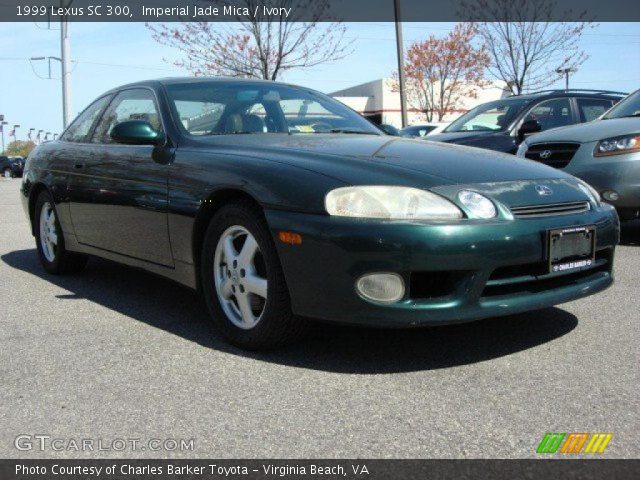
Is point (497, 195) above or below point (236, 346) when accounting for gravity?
above

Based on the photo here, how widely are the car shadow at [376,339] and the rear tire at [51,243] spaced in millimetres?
781

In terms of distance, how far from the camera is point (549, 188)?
11.2ft

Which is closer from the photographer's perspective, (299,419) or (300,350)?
(299,419)

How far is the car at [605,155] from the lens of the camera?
6191mm

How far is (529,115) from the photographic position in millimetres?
8883

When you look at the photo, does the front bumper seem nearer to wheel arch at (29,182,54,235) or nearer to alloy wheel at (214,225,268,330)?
alloy wheel at (214,225,268,330)

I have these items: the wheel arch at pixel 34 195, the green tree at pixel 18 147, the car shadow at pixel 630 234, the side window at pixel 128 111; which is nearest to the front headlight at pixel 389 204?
the side window at pixel 128 111

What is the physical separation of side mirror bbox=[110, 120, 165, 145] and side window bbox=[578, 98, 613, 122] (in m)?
6.52

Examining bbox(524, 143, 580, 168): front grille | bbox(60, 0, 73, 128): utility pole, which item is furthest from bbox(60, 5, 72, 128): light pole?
bbox(524, 143, 580, 168): front grille

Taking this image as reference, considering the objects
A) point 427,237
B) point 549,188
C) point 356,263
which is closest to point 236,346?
point 356,263

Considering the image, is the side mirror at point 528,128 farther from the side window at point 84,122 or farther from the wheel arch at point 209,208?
the wheel arch at point 209,208

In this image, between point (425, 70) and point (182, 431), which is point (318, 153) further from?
point (425, 70)

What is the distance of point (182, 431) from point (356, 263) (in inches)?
37.3

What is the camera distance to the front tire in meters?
3.22
